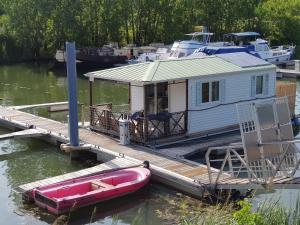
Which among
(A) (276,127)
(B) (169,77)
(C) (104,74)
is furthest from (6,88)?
(A) (276,127)

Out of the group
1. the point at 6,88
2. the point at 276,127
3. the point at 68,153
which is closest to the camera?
the point at 276,127

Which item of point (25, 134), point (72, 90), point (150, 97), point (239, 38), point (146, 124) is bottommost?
point (25, 134)

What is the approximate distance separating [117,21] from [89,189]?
36.8 meters

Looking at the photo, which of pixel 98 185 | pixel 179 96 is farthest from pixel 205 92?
pixel 98 185

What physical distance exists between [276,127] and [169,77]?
6.21 metres

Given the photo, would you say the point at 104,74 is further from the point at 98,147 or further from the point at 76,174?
the point at 76,174

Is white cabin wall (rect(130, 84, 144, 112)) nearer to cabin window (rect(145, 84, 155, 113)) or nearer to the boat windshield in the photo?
cabin window (rect(145, 84, 155, 113))

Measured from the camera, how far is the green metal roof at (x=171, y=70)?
59.5 ft

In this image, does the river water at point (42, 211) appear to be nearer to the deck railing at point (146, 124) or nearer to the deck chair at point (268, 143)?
the deck chair at point (268, 143)

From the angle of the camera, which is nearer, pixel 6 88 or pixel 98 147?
pixel 98 147

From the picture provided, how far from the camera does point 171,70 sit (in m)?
Result: 18.7

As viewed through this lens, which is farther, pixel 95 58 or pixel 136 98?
pixel 95 58

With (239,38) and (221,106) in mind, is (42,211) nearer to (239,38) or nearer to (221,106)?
(221,106)

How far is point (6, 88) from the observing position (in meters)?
36.0
